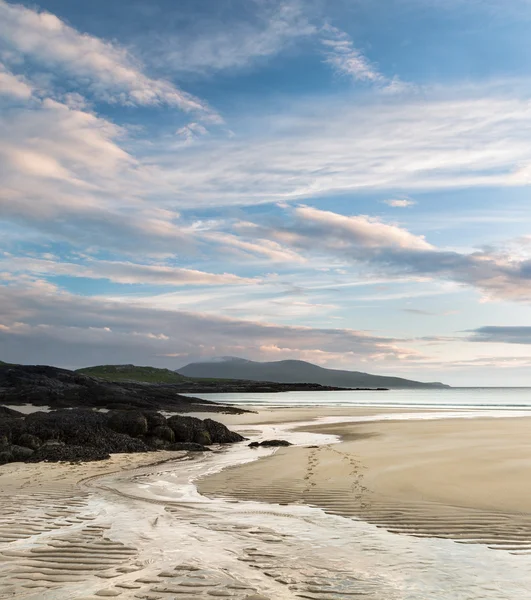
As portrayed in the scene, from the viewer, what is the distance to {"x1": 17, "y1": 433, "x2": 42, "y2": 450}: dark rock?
2026 cm

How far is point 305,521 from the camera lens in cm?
966

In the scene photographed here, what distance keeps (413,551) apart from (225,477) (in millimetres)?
8076

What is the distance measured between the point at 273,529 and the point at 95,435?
14.9 metres

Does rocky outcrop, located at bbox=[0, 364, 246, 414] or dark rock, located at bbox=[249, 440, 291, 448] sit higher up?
dark rock, located at bbox=[249, 440, 291, 448]

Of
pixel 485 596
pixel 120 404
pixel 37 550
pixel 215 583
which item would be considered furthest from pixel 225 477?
pixel 120 404

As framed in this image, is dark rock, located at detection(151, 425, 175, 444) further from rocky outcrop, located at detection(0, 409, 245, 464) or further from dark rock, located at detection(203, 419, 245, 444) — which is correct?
dark rock, located at detection(203, 419, 245, 444)

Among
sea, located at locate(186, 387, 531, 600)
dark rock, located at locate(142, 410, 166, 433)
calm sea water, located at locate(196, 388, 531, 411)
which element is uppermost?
sea, located at locate(186, 387, 531, 600)

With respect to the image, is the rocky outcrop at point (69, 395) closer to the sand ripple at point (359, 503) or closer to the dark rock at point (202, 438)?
the dark rock at point (202, 438)

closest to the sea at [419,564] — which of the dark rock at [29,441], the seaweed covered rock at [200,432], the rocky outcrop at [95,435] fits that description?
the rocky outcrop at [95,435]

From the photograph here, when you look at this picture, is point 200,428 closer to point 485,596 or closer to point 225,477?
point 225,477

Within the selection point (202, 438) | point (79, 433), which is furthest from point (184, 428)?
point (79, 433)

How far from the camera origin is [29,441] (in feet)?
67.1

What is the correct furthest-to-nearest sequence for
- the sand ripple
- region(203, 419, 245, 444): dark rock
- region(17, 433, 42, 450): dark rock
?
1. region(203, 419, 245, 444): dark rock
2. region(17, 433, 42, 450): dark rock
3. the sand ripple

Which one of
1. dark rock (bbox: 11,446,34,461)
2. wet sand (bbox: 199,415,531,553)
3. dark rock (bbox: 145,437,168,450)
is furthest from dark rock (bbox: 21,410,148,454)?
wet sand (bbox: 199,415,531,553)
